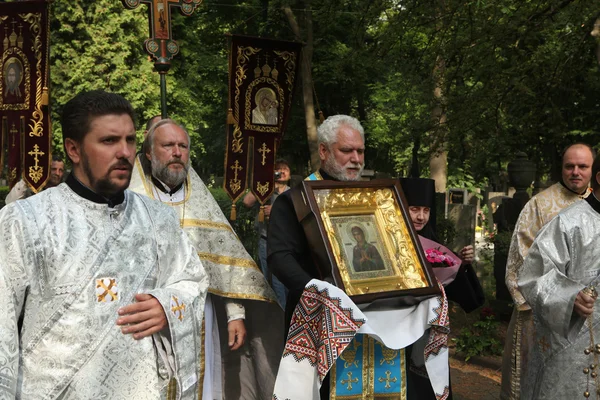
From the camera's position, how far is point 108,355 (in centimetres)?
250

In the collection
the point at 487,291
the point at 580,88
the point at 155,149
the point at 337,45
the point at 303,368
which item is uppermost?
the point at 337,45

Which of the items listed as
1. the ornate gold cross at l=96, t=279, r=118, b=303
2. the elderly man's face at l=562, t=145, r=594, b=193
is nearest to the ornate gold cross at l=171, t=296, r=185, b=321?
the ornate gold cross at l=96, t=279, r=118, b=303

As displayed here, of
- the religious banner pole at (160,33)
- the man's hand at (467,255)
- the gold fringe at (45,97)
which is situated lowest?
the man's hand at (467,255)

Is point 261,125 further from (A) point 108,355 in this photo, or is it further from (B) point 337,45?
(B) point 337,45

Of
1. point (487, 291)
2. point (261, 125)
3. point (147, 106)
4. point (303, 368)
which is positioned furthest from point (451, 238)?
point (147, 106)

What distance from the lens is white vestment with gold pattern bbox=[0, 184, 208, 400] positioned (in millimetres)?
2396

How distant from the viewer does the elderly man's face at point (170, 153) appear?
4.17 meters

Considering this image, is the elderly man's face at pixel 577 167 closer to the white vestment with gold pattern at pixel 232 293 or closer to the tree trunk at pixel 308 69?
the white vestment with gold pattern at pixel 232 293

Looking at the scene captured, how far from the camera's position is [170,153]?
4.17m

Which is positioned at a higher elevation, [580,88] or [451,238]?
[580,88]

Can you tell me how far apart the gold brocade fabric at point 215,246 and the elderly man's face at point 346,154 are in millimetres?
911

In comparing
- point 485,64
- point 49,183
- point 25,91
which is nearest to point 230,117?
point 25,91

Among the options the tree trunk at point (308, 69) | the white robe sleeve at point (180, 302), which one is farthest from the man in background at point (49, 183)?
the tree trunk at point (308, 69)

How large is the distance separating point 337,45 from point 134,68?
10726 mm
